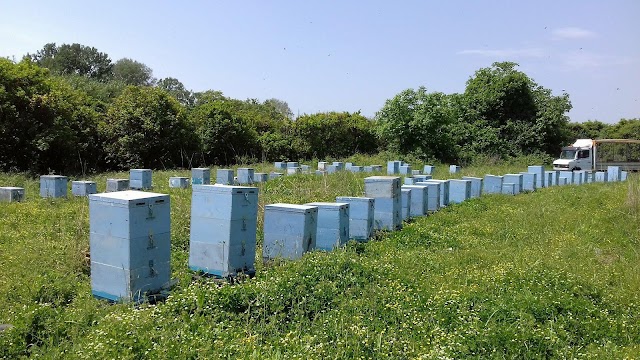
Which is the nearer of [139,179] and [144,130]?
[139,179]

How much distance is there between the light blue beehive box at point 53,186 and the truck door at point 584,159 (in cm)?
2650

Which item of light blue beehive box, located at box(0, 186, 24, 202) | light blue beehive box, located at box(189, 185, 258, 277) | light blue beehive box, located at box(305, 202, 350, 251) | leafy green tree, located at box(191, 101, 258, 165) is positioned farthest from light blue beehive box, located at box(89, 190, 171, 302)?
leafy green tree, located at box(191, 101, 258, 165)

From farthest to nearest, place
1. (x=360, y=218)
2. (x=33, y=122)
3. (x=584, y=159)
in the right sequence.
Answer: (x=584, y=159), (x=33, y=122), (x=360, y=218)

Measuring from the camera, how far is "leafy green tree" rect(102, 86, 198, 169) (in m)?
22.0

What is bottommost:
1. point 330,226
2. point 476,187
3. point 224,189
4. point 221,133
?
point 330,226

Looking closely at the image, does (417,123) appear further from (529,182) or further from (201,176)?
(201,176)

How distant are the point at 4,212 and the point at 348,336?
319 inches

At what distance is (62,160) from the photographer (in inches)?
765

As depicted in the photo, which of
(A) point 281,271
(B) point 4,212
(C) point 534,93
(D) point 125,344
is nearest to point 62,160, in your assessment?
(B) point 4,212

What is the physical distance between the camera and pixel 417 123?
25938mm

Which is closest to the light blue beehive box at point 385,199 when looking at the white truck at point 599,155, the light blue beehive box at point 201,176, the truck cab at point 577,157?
the light blue beehive box at point 201,176

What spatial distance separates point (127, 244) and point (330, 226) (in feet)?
10.7

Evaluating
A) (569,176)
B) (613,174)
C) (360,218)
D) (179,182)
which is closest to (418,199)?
(360,218)

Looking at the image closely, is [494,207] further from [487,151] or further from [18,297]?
[487,151]
